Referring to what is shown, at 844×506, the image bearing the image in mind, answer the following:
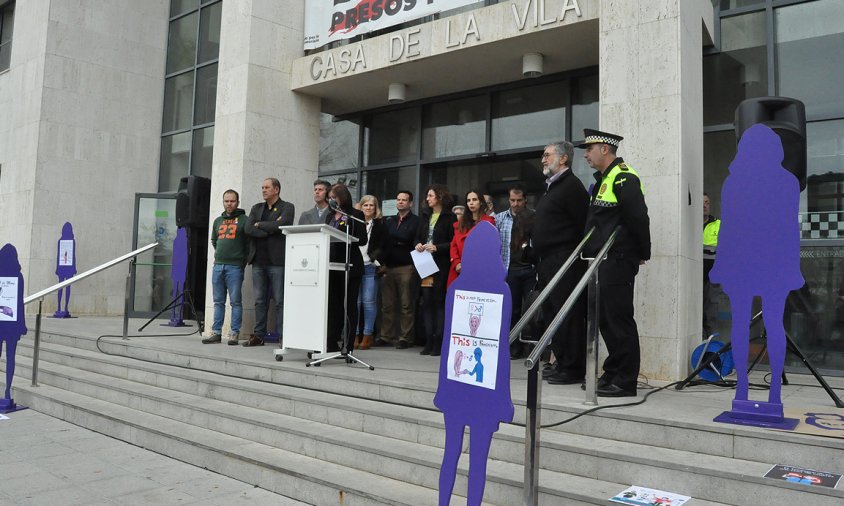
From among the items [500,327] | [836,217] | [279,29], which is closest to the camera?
[500,327]

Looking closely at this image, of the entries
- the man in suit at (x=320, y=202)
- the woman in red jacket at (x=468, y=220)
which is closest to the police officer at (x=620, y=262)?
the woman in red jacket at (x=468, y=220)

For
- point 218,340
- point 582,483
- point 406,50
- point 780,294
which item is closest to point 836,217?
point 780,294

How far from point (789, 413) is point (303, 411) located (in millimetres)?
3475

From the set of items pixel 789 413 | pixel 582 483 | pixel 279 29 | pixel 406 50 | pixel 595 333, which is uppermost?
pixel 279 29

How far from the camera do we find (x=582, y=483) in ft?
11.4

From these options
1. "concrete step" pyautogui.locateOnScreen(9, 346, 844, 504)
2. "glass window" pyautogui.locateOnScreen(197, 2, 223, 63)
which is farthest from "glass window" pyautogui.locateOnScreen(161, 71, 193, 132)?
"concrete step" pyautogui.locateOnScreen(9, 346, 844, 504)

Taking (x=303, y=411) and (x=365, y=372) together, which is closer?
(x=303, y=411)

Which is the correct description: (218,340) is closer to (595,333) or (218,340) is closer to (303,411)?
(303,411)

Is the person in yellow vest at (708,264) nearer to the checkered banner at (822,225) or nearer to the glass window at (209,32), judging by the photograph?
the checkered banner at (822,225)

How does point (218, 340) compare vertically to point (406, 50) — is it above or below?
below

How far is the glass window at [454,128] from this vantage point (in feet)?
29.1

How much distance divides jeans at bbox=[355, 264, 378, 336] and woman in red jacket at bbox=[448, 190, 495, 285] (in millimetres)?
1201

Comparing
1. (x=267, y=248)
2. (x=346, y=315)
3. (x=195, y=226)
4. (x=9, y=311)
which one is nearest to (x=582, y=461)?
(x=346, y=315)

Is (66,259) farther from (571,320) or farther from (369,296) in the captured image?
(571,320)
